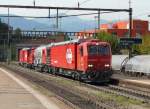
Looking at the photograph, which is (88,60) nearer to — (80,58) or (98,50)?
(98,50)

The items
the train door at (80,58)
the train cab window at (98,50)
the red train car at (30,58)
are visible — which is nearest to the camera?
the train cab window at (98,50)

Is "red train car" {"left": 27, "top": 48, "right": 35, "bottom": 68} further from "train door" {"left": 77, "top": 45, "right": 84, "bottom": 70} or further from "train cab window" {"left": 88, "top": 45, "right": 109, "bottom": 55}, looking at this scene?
"train cab window" {"left": 88, "top": 45, "right": 109, "bottom": 55}

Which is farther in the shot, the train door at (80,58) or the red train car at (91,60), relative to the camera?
the train door at (80,58)

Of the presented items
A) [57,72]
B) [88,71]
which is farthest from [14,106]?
[57,72]

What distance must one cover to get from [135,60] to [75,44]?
1243 cm

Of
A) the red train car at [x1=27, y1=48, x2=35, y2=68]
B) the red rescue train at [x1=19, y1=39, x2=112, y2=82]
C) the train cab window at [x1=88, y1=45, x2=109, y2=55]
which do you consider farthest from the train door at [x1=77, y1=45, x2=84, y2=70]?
the red train car at [x1=27, y1=48, x2=35, y2=68]

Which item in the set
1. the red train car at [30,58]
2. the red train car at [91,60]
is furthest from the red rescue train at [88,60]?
the red train car at [30,58]

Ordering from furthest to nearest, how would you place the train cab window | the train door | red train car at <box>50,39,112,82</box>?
the train door < the train cab window < red train car at <box>50,39,112,82</box>

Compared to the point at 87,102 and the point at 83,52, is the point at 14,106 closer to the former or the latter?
the point at 87,102

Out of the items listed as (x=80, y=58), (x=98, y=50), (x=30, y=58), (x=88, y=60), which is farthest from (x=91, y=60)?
(x=30, y=58)

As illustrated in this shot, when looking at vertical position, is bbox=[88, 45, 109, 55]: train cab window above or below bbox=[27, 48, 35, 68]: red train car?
above

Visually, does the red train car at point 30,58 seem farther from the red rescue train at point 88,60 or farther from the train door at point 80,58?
the train door at point 80,58

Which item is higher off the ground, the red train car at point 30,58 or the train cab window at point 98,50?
the train cab window at point 98,50

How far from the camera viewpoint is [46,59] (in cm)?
5703
